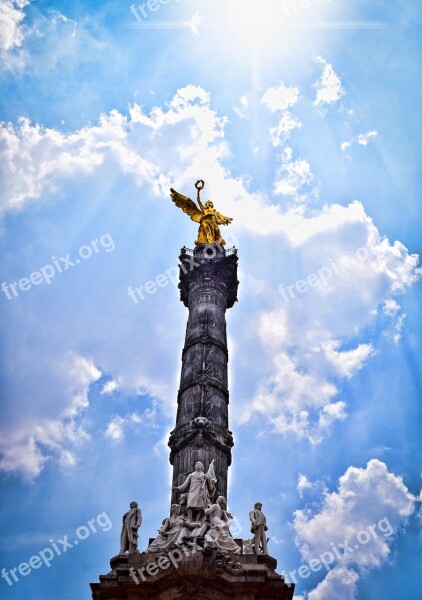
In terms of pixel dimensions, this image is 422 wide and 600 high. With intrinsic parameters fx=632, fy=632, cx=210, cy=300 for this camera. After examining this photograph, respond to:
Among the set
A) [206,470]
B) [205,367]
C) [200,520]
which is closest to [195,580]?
[200,520]

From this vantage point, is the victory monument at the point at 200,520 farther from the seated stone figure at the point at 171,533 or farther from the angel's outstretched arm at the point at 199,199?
the angel's outstretched arm at the point at 199,199

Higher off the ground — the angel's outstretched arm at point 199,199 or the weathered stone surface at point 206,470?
the angel's outstretched arm at point 199,199

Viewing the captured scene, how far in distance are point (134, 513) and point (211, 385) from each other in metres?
5.15

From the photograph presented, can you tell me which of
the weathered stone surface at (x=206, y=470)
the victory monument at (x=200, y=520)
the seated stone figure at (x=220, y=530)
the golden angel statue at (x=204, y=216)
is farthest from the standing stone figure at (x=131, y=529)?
the golden angel statue at (x=204, y=216)

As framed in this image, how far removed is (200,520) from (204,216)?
45.2ft

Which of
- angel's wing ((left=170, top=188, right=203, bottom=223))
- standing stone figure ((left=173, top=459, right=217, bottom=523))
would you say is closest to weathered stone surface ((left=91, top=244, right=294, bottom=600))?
standing stone figure ((left=173, top=459, right=217, bottom=523))

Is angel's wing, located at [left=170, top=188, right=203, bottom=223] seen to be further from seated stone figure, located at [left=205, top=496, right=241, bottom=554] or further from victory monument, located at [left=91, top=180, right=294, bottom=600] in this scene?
seated stone figure, located at [left=205, top=496, right=241, bottom=554]

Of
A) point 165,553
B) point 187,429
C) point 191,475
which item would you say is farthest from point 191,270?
point 165,553

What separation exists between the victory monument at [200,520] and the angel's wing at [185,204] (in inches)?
163

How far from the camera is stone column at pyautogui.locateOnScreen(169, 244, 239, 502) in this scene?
18.3 metres

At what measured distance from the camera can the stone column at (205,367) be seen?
60.1ft

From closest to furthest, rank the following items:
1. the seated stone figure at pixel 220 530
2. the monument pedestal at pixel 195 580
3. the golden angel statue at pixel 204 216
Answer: the monument pedestal at pixel 195 580 → the seated stone figure at pixel 220 530 → the golden angel statue at pixel 204 216

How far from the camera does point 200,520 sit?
52.1ft

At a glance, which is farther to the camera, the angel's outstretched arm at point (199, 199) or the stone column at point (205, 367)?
the angel's outstretched arm at point (199, 199)
